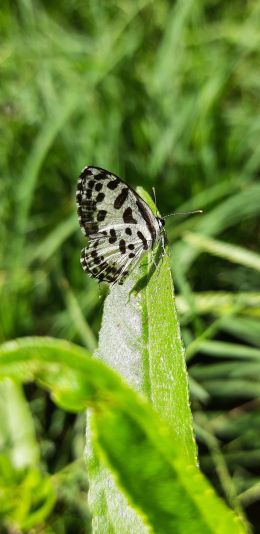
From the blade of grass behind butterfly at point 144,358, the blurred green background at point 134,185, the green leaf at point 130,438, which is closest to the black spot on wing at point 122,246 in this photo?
the blade of grass behind butterfly at point 144,358

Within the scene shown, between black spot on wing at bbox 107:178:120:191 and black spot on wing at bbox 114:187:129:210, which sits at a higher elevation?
black spot on wing at bbox 107:178:120:191

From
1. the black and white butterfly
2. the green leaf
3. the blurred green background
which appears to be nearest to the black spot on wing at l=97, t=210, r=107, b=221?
the black and white butterfly

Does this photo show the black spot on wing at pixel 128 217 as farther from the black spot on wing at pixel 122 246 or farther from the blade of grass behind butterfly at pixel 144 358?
the blade of grass behind butterfly at pixel 144 358

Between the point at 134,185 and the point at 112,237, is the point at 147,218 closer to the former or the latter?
the point at 112,237

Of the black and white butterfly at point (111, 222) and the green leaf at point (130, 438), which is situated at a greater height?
the green leaf at point (130, 438)

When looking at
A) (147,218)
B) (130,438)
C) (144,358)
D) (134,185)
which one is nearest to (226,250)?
(134,185)

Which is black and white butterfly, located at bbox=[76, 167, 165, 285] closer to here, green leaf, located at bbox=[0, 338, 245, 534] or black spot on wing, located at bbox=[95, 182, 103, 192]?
black spot on wing, located at bbox=[95, 182, 103, 192]
